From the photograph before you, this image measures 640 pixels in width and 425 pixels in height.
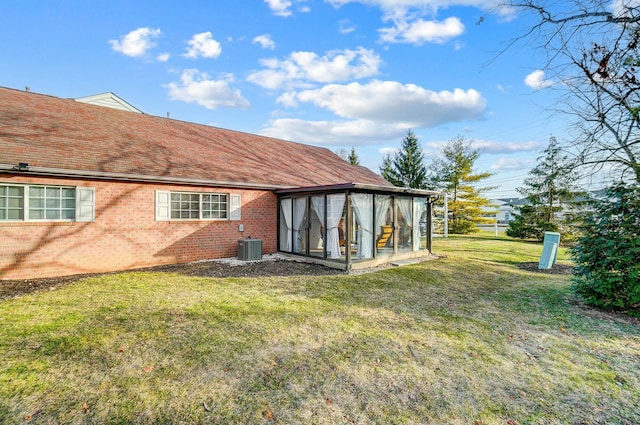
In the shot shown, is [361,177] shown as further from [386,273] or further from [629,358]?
[629,358]

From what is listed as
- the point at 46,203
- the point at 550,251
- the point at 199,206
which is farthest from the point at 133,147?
the point at 550,251

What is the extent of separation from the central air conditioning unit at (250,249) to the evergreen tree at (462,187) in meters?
19.7

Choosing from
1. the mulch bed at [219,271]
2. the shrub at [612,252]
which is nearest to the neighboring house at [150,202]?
the mulch bed at [219,271]

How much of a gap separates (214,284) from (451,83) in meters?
11.1

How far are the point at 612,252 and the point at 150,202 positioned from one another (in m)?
11.2

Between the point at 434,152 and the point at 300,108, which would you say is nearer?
the point at 300,108

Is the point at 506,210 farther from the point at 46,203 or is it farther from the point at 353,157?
the point at 46,203

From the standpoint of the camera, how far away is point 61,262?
8078mm

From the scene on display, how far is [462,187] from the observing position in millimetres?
26078

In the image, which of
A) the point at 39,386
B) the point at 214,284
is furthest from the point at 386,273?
the point at 39,386

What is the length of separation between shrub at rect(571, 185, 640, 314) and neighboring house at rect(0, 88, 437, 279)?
16.8ft

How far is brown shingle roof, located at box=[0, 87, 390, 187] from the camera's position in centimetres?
859

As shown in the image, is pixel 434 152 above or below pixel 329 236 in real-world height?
above

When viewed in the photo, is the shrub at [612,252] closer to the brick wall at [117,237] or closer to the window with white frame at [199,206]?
the brick wall at [117,237]
